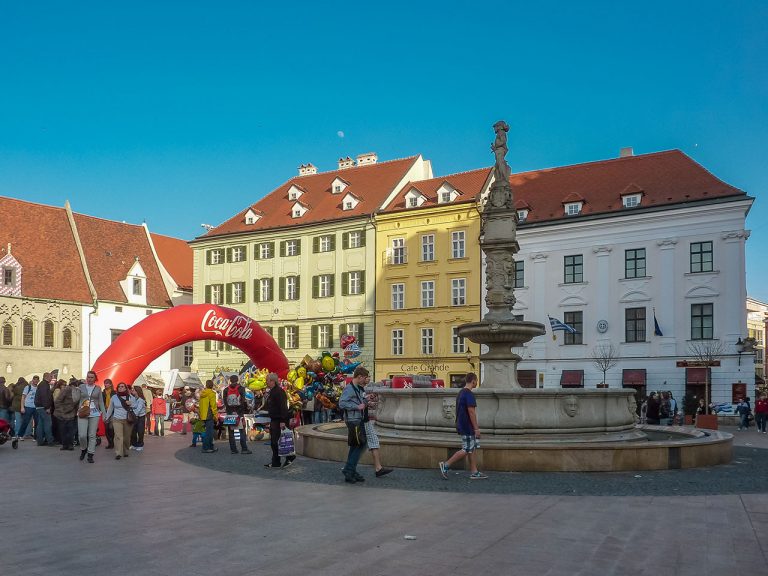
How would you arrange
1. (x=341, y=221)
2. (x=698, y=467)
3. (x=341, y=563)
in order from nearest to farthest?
(x=341, y=563), (x=698, y=467), (x=341, y=221)

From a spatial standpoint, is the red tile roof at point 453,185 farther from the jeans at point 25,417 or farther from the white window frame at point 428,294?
the jeans at point 25,417

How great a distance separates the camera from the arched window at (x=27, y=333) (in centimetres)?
4909

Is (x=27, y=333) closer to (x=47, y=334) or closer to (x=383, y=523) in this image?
(x=47, y=334)

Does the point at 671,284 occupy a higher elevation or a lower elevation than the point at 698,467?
higher

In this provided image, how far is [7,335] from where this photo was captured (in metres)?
48.3

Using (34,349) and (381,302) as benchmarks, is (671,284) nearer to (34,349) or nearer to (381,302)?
(381,302)

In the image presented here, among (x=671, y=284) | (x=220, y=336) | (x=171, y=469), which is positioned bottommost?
(x=171, y=469)

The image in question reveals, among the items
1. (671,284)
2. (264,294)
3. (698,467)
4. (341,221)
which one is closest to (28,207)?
(264,294)

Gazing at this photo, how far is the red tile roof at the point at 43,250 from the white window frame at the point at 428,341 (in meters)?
22.1

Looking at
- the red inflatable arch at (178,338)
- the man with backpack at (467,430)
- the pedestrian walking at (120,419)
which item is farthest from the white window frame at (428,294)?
the man with backpack at (467,430)

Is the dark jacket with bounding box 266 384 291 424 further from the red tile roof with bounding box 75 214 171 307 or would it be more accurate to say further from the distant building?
the red tile roof with bounding box 75 214 171 307

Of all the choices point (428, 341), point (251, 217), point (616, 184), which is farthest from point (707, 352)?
point (251, 217)

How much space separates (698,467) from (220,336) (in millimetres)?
14937

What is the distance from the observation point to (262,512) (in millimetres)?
9188
